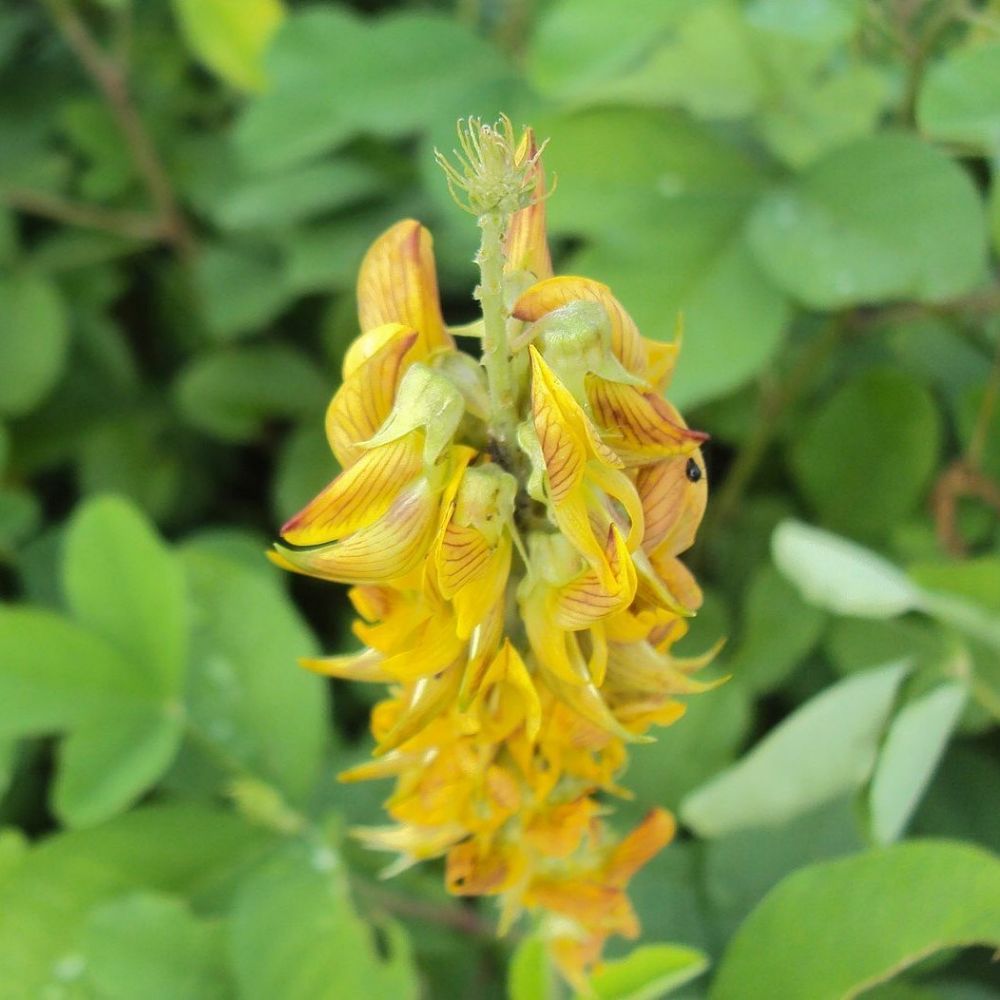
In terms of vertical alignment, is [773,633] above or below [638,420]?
below

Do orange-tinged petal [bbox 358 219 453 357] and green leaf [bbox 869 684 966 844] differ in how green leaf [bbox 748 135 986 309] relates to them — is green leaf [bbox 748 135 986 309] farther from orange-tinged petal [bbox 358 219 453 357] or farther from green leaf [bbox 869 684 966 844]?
orange-tinged petal [bbox 358 219 453 357]

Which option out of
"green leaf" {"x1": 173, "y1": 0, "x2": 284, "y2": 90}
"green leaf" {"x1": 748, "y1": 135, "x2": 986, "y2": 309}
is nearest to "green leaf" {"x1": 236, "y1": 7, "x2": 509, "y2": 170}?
"green leaf" {"x1": 173, "y1": 0, "x2": 284, "y2": 90}

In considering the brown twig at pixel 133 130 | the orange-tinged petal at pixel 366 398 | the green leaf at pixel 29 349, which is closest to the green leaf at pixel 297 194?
the brown twig at pixel 133 130

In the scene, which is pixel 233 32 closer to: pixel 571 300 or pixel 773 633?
pixel 773 633

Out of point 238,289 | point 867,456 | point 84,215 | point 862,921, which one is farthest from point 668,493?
point 84,215

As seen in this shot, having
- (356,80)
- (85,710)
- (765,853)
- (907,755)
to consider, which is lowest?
(765,853)

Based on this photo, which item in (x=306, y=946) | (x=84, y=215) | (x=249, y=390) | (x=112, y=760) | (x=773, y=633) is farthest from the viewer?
(x=84, y=215)
